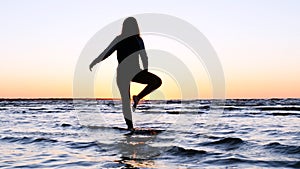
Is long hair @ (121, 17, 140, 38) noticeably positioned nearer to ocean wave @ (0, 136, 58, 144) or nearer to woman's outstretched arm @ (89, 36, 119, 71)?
woman's outstretched arm @ (89, 36, 119, 71)

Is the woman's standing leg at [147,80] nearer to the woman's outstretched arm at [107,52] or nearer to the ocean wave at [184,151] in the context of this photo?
the woman's outstretched arm at [107,52]

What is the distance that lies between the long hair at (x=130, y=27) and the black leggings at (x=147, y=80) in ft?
3.07

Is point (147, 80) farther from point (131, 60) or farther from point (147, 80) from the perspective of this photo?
point (131, 60)

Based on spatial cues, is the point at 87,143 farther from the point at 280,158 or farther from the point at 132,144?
the point at 280,158

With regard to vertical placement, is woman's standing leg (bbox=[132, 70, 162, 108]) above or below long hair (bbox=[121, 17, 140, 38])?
below

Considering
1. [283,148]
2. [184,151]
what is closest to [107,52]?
[184,151]

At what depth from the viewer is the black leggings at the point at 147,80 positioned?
735cm

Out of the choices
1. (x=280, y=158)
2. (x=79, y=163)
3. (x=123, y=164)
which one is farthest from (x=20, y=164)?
(x=280, y=158)

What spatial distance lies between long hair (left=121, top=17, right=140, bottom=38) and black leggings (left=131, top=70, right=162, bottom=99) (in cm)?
93

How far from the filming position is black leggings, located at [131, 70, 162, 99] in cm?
735

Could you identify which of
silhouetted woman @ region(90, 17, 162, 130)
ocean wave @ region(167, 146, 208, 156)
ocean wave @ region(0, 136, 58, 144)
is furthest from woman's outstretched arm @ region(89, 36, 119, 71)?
ocean wave @ region(0, 136, 58, 144)

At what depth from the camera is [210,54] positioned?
24.2 ft

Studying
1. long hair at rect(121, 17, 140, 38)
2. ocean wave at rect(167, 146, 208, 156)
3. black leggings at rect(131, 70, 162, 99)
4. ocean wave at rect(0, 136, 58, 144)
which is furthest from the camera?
ocean wave at rect(0, 136, 58, 144)

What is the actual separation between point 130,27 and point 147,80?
125 cm
